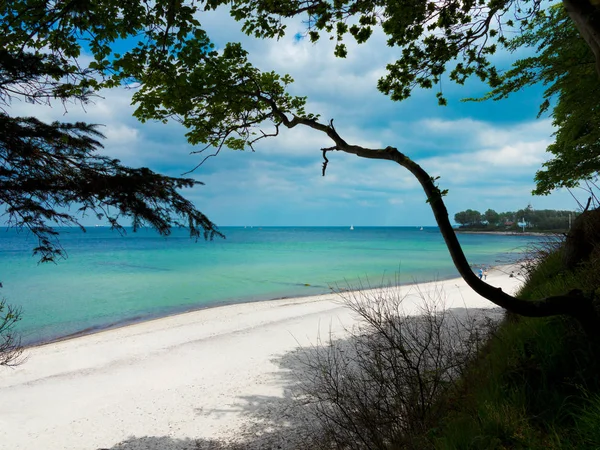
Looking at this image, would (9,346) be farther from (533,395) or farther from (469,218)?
(469,218)

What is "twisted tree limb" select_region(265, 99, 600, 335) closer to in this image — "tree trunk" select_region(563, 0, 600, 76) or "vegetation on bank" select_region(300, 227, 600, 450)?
"vegetation on bank" select_region(300, 227, 600, 450)

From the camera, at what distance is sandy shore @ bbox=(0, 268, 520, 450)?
6.08 meters

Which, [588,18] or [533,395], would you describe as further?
[588,18]

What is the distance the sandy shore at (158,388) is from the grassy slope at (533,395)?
3374 millimetres

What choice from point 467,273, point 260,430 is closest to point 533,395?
point 467,273

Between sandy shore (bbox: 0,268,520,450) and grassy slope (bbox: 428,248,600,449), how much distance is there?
11.1ft

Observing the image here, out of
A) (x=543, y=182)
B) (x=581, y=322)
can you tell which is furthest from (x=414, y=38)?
(x=543, y=182)

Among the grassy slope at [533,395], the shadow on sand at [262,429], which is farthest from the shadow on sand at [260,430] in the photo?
the grassy slope at [533,395]

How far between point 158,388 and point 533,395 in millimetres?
7809

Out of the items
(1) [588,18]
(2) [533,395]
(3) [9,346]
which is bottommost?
(3) [9,346]

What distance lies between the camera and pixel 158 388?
8.09m

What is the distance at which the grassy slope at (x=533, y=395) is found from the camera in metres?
2.27

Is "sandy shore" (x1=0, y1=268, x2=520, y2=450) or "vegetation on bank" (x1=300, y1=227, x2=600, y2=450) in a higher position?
"vegetation on bank" (x1=300, y1=227, x2=600, y2=450)

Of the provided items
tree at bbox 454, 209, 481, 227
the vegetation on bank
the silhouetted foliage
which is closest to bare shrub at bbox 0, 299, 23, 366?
the silhouetted foliage
